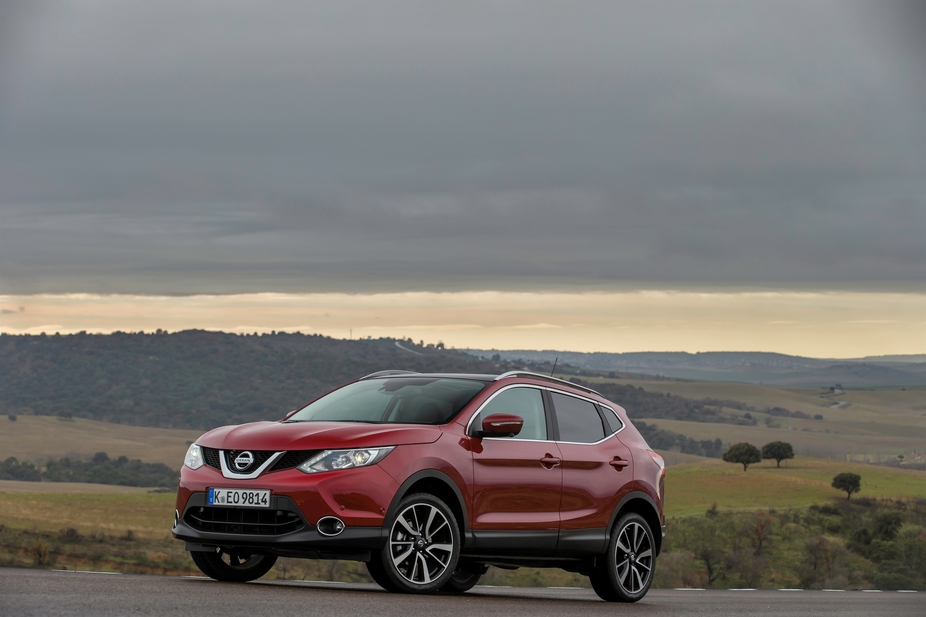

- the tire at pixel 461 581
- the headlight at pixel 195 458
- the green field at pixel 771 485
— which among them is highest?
the headlight at pixel 195 458

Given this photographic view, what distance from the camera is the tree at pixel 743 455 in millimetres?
127812

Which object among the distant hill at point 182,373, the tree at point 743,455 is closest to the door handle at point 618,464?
the tree at point 743,455

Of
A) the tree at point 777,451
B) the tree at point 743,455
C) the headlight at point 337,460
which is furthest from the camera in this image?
the tree at point 777,451

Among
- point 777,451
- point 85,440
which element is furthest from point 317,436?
point 85,440

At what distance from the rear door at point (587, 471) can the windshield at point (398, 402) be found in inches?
44.7

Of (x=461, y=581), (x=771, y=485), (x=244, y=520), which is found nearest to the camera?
(x=244, y=520)

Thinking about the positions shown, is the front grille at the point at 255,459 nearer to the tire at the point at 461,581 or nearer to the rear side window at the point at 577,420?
the rear side window at the point at 577,420

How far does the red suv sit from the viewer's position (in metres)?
9.66

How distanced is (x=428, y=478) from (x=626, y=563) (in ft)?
9.44

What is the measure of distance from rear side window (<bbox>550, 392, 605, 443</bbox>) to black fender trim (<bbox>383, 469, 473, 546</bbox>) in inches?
61.6

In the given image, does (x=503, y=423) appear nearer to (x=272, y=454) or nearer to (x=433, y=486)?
(x=433, y=486)

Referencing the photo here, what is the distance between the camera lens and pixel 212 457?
10.1m

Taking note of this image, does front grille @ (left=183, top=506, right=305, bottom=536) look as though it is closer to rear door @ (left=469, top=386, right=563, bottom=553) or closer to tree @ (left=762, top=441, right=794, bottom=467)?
rear door @ (left=469, top=386, right=563, bottom=553)

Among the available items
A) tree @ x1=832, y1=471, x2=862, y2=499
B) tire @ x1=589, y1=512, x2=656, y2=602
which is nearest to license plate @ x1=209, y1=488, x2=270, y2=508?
tire @ x1=589, y1=512, x2=656, y2=602
